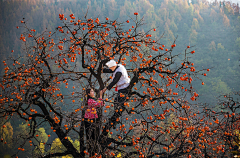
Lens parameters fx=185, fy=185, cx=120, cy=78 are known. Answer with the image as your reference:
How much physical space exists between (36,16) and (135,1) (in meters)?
39.3

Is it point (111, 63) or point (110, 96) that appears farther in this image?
point (111, 63)

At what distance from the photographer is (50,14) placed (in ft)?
222

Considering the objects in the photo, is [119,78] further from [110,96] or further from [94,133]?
[94,133]

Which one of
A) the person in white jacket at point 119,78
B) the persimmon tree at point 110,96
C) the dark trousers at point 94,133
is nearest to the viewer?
the dark trousers at point 94,133

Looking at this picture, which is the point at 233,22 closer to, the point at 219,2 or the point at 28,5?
the point at 219,2

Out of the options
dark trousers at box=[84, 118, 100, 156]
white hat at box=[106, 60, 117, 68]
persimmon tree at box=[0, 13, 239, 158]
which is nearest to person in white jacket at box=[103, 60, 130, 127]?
white hat at box=[106, 60, 117, 68]

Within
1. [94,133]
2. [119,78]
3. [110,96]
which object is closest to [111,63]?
[119,78]

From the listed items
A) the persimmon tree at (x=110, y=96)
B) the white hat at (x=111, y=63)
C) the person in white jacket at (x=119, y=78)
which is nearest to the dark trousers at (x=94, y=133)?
the persimmon tree at (x=110, y=96)

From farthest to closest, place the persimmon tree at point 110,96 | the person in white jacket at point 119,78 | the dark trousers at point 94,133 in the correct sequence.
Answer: the person in white jacket at point 119,78
the persimmon tree at point 110,96
the dark trousers at point 94,133

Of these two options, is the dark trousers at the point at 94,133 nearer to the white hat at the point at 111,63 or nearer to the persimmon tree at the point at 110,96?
the persimmon tree at the point at 110,96

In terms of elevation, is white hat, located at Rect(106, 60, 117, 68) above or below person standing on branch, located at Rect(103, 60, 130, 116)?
above

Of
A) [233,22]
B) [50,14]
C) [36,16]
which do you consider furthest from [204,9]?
[36,16]

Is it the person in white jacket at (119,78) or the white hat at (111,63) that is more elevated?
the white hat at (111,63)

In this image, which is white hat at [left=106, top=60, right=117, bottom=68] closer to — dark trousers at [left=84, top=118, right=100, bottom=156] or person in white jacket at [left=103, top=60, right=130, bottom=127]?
person in white jacket at [left=103, top=60, right=130, bottom=127]
